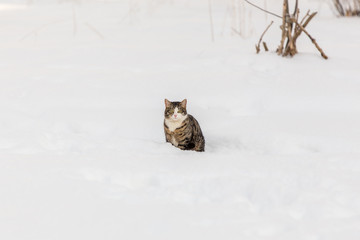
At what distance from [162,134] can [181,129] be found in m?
0.33

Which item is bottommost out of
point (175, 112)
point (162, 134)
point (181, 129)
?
point (162, 134)

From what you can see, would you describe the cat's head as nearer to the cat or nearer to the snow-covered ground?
the cat

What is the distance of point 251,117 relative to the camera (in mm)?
3074

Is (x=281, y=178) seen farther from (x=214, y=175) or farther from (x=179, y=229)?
(x=179, y=229)

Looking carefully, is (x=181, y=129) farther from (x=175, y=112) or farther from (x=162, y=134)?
(x=162, y=134)

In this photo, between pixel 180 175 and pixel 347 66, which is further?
pixel 347 66

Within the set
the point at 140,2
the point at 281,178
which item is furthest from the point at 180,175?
the point at 140,2

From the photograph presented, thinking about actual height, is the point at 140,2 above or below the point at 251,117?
above

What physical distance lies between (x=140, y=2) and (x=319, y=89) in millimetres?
3606

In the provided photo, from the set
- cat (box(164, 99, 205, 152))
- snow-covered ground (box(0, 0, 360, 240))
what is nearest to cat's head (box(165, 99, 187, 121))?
cat (box(164, 99, 205, 152))

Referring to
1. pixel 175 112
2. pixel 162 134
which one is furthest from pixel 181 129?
pixel 162 134

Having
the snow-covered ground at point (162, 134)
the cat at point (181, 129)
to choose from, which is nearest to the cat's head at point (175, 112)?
the cat at point (181, 129)

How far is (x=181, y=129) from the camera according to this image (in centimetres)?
264

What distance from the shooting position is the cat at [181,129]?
261 cm
